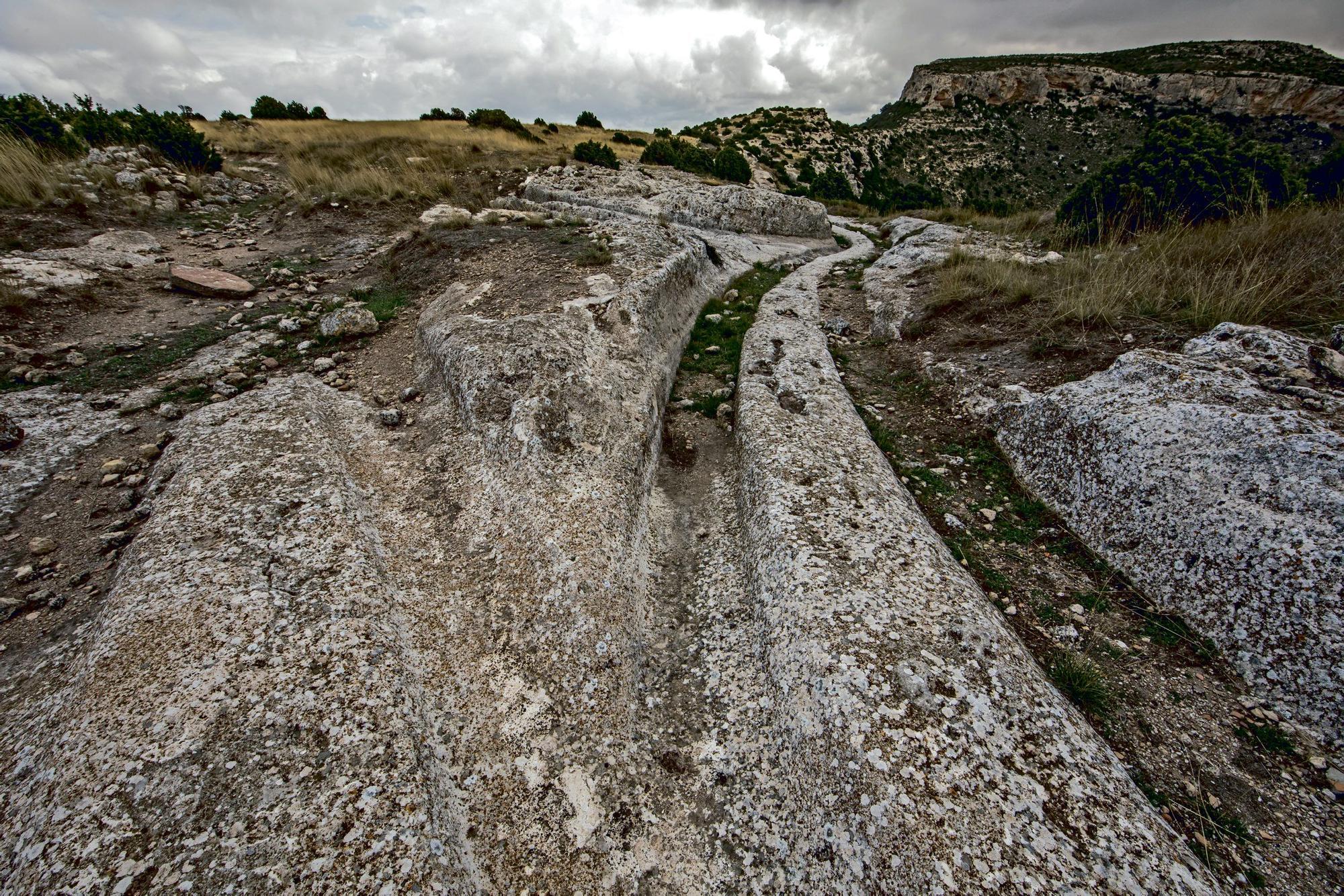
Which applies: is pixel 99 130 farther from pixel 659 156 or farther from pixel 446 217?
pixel 659 156

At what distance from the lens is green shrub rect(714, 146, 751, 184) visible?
29203 millimetres

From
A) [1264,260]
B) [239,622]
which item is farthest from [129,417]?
[1264,260]

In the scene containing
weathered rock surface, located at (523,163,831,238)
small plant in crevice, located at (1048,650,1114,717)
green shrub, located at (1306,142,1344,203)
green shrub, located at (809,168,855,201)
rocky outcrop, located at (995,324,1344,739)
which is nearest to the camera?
rocky outcrop, located at (995,324,1344,739)

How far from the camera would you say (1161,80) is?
65938 mm

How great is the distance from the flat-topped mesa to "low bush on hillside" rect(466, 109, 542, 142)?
8043 cm

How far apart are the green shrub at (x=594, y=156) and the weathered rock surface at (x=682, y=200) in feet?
5.59

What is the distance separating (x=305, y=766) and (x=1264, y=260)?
13.5 metres

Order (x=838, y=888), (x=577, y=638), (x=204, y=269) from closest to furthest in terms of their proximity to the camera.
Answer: (x=838, y=888) → (x=577, y=638) → (x=204, y=269)

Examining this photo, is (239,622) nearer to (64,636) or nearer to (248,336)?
(64,636)

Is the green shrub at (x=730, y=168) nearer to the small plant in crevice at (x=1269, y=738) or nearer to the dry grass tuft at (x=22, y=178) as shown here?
the dry grass tuft at (x=22, y=178)

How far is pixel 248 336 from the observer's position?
28.8 feet

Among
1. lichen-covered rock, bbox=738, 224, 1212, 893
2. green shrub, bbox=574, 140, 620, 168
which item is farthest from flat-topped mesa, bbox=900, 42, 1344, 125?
lichen-covered rock, bbox=738, 224, 1212, 893

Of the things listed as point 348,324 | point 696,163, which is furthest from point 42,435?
point 696,163

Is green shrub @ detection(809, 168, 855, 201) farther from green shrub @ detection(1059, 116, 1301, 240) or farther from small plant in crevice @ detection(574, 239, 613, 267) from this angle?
small plant in crevice @ detection(574, 239, 613, 267)
